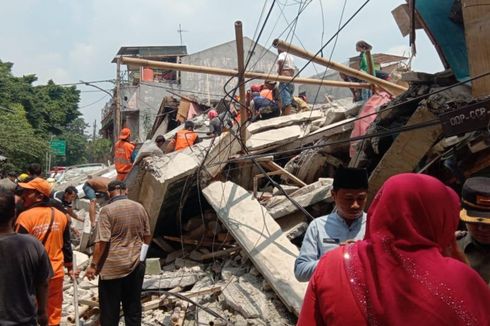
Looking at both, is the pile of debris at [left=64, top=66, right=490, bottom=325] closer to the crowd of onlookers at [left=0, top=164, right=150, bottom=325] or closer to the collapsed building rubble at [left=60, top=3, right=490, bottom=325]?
the collapsed building rubble at [left=60, top=3, right=490, bottom=325]

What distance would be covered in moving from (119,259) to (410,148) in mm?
3293

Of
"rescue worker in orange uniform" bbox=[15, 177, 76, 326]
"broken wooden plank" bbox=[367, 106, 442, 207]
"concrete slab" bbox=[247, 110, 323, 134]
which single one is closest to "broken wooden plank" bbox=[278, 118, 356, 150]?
"concrete slab" bbox=[247, 110, 323, 134]

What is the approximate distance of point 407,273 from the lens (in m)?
1.43

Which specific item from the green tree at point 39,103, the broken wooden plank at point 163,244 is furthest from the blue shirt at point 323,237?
the green tree at point 39,103

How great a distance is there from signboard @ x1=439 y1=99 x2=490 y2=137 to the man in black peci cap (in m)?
1.00

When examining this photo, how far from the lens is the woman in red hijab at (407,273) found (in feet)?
4.65

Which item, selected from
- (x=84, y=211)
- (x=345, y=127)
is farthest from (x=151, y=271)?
(x=84, y=211)

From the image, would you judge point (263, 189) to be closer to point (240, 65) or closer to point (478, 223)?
point (240, 65)

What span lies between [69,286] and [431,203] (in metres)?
6.48

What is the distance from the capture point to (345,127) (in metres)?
7.14

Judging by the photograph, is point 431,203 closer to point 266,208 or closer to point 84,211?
point 266,208

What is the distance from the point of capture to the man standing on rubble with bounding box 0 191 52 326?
9.18 feet

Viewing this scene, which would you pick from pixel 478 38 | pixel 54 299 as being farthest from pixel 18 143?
pixel 478 38

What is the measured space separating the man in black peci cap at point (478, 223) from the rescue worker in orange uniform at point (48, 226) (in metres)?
3.44
